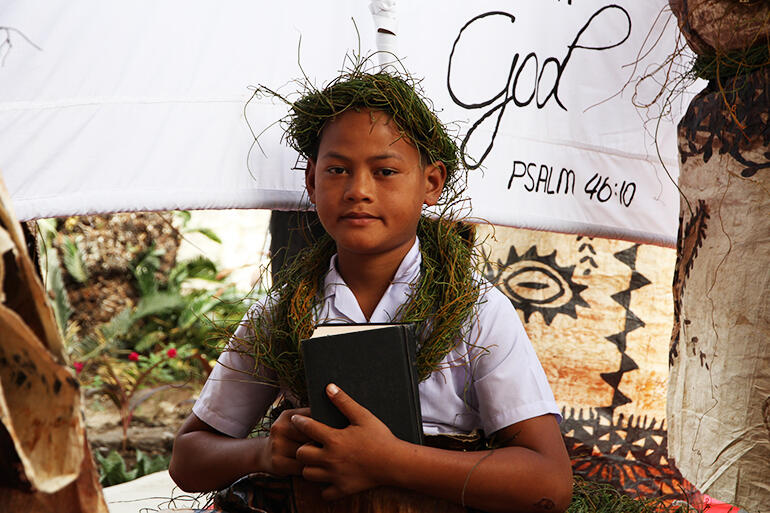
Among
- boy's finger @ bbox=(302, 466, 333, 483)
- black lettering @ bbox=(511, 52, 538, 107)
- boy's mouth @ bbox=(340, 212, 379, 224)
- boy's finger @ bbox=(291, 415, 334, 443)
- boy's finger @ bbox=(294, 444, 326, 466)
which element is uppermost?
black lettering @ bbox=(511, 52, 538, 107)

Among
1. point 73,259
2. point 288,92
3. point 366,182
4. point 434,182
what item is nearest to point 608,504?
point 434,182

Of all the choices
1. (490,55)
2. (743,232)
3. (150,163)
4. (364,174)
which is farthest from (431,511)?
(490,55)

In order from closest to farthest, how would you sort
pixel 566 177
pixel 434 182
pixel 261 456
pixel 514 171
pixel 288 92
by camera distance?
pixel 261 456 → pixel 434 182 → pixel 288 92 → pixel 514 171 → pixel 566 177

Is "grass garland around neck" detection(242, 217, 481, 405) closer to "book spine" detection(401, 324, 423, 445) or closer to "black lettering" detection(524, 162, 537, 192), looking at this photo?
"book spine" detection(401, 324, 423, 445)

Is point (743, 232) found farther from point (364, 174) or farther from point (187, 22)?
point (187, 22)

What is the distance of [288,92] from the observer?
197 centimetres

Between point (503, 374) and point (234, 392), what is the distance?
582 millimetres

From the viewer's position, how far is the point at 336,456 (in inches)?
49.5

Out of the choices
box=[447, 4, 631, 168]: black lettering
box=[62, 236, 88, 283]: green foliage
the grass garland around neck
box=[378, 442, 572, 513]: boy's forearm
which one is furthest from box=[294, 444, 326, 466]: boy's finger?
box=[62, 236, 88, 283]: green foliage

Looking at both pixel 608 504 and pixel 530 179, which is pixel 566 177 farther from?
pixel 608 504

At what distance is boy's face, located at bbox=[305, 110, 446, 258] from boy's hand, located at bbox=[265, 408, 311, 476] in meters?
0.39

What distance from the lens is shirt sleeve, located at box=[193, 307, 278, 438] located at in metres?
1.59

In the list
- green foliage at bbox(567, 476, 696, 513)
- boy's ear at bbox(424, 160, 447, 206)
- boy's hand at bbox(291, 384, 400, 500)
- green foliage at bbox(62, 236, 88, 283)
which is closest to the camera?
boy's hand at bbox(291, 384, 400, 500)

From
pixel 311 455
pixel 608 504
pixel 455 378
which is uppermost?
pixel 455 378
